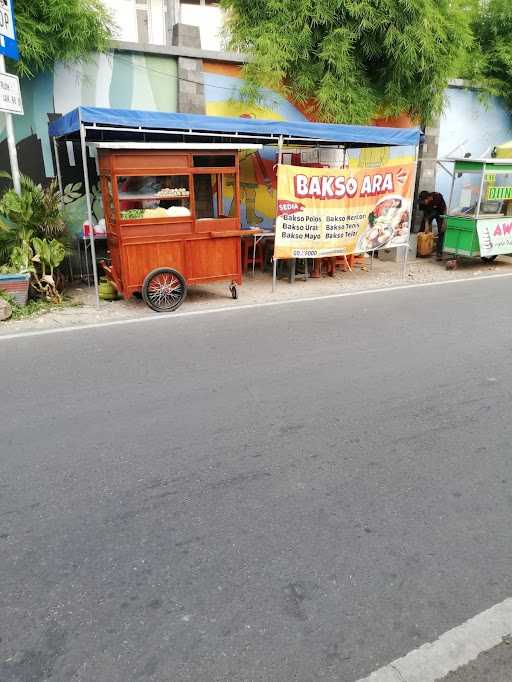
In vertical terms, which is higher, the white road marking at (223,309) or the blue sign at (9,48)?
the blue sign at (9,48)

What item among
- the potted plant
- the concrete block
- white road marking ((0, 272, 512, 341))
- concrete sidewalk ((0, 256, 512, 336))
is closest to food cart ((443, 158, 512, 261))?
A: concrete sidewalk ((0, 256, 512, 336))

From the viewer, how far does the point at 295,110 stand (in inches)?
495

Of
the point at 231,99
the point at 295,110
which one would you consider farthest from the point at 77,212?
the point at 295,110

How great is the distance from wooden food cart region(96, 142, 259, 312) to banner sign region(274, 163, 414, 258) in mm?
1139

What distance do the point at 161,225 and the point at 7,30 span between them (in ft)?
11.1

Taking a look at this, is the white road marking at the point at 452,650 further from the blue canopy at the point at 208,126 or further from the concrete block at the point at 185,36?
the concrete block at the point at 185,36

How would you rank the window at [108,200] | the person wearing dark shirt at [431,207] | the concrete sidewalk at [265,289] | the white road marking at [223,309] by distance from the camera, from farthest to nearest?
the person wearing dark shirt at [431,207], the window at [108,200], the concrete sidewalk at [265,289], the white road marking at [223,309]

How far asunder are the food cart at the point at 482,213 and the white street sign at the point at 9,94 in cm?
834

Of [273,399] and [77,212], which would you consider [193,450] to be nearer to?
[273,399]

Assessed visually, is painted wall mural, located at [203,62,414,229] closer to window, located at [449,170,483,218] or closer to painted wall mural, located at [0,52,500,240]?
painted wall mural, located at [0,52,500,240]

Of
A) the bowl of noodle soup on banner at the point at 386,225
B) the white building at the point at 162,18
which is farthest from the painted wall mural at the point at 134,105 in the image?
the white building at the point at 162,18

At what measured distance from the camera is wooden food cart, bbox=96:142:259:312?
7371 mm

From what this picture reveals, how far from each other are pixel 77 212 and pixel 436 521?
926 centimetres

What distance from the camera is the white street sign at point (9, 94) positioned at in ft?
23.9
